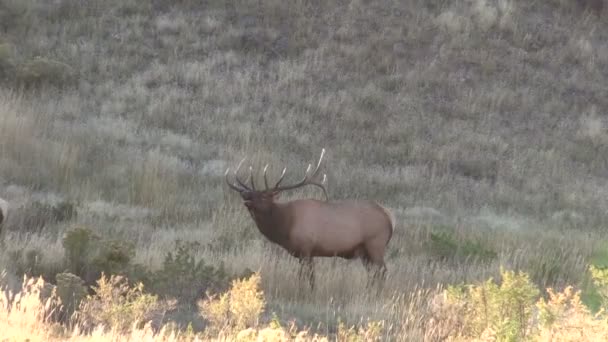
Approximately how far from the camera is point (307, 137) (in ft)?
67.4

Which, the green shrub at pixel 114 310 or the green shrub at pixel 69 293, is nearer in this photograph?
the green shrub at pixel 114 310

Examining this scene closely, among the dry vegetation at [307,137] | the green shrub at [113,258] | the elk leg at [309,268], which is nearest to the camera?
the green shrub at [113,258]

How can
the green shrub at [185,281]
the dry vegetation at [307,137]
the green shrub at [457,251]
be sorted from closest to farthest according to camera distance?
the green shrub at [185,281], the dry vegetation at [307,137], the green shrub at [457,251]

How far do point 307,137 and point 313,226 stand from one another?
40.0ft

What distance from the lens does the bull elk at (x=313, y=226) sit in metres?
8.38

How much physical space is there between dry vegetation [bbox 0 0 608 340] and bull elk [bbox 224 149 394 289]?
454 mm

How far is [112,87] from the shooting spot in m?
22.6

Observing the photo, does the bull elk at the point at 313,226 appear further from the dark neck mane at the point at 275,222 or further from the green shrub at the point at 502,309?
the green shrub at the point at 502,309

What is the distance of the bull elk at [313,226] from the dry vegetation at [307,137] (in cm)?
45

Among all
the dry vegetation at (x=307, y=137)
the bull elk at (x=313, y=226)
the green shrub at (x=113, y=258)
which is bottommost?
the dry vegetation at (x=307, y=137)

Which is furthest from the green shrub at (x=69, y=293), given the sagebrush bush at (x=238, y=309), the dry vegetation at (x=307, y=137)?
the sagebrush bush at (x=238, y=309)

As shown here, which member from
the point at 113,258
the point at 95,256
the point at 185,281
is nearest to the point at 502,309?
the point at 185,281

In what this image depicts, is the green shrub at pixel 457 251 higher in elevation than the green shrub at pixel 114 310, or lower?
lower

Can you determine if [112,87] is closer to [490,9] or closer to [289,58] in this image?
[289,58]
